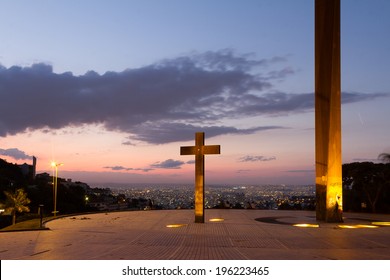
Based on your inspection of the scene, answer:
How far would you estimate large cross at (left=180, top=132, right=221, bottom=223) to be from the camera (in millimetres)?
21391

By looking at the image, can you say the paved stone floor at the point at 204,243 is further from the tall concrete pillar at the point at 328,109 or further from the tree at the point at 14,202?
the tree at the point at 14,202

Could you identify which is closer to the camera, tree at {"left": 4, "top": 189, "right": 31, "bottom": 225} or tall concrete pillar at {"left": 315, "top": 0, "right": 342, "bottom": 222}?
tall concrete pillar at {"left": 315, "top": 0, "right": 342, "bottom": 222}

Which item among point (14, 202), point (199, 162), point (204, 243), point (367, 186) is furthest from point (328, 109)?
point (14, 202)

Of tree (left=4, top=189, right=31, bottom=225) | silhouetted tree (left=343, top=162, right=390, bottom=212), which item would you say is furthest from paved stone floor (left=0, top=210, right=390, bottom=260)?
tree (left=4, top=189, right=31, bottom=225)

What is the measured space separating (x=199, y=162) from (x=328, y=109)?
7.39 m

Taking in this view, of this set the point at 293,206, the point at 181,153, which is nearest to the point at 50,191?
the point at 293,206

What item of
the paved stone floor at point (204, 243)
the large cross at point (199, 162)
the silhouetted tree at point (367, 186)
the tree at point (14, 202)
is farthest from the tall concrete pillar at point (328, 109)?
the tree at point (14, 202)

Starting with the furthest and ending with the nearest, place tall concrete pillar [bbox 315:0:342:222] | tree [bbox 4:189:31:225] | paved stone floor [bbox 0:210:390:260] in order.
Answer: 1. tree [bbox 4:189:31:225]
2. tall concrete pillar [bbox 315:0:342:222]
3. paved stone floor [bbox 0:210:390:260]

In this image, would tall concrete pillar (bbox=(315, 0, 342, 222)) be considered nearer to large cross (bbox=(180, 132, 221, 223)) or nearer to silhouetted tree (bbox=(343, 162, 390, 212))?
large cross (bbox=(180, 132, 221, 223))

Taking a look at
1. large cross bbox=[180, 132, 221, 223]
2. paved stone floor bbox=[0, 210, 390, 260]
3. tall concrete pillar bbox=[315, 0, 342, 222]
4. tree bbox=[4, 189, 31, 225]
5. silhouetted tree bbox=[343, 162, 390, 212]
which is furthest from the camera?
silhouetted tree bbox=[343, 162, 390, 212]

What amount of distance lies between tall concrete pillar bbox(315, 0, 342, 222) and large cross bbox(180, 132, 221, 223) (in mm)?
5838

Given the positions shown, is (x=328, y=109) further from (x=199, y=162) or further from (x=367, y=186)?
(x=367, y=186)

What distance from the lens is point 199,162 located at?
70.5 feet

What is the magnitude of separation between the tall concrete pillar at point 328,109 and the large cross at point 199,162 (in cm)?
584
